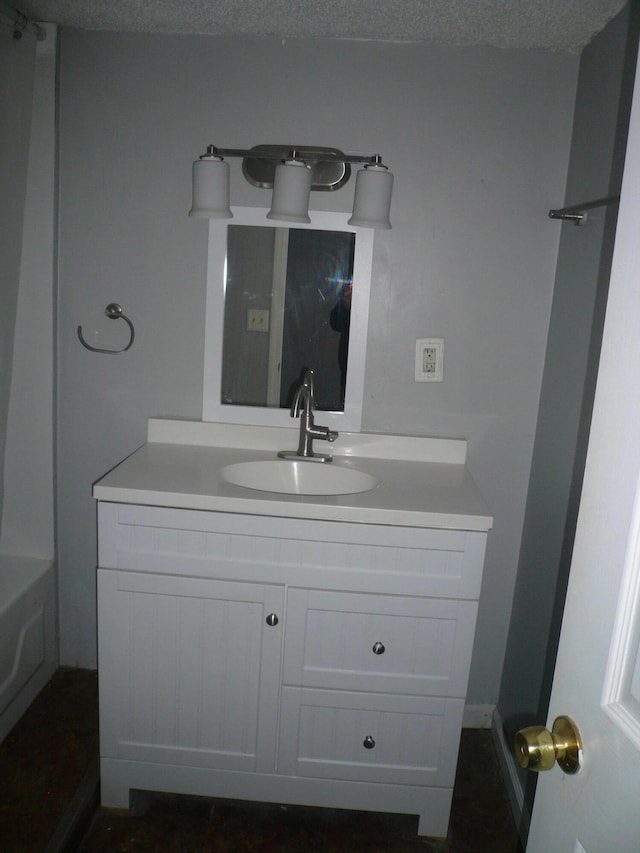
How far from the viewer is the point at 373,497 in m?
1.53

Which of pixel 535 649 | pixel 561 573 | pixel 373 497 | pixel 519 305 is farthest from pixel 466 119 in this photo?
pixel 535 649

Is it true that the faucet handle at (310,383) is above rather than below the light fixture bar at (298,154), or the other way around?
below

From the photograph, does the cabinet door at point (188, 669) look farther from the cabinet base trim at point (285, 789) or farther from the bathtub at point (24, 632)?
Result: the bathtub at point (24, 632)

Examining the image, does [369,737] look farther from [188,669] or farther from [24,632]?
[24,632]

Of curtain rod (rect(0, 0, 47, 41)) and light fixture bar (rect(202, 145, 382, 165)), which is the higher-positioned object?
curtain rod (rect(0, 0, 47, 41))

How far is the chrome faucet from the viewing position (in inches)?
70.9

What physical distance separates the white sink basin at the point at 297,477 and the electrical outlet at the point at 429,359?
375 millimetres

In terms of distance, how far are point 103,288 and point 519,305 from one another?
1220 mm

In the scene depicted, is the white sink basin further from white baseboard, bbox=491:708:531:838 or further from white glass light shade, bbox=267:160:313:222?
white baseboard, bbox=491:708:531:838

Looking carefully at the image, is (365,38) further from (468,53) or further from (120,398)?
(120,398)

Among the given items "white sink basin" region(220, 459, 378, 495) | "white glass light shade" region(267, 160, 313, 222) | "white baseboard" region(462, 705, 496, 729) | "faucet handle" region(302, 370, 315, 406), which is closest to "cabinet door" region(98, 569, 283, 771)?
"white sink basin" region(220, 459, 378, 495)

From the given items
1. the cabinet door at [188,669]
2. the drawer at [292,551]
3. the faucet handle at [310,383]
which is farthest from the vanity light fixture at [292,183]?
the cabinet door at [188,669]

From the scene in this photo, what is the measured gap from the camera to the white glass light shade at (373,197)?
1689mm

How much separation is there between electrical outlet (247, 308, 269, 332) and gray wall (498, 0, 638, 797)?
0.83 m
